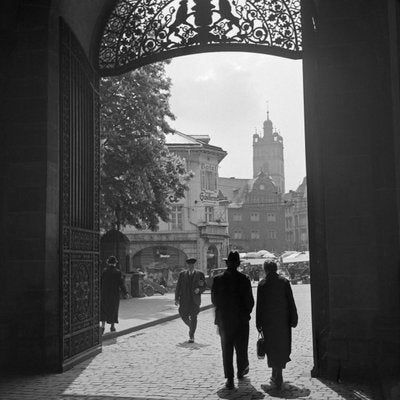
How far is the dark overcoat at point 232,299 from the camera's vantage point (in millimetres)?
7805

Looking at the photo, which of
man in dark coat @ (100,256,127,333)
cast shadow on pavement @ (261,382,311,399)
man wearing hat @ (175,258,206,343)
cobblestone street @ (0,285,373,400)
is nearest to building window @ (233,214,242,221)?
man in dark coat @ (100,256,127,333)

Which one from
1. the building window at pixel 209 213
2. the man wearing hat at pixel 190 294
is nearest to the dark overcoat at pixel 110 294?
the man wearing hat at pixel 190 294

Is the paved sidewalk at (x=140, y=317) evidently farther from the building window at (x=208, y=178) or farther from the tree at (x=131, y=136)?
the building window at (x=208, y=178)

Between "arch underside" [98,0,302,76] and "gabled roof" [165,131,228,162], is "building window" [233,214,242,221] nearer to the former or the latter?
"gabled roof" [165,131,228,162]

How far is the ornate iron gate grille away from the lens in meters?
8.81

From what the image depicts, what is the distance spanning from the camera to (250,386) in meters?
7.57

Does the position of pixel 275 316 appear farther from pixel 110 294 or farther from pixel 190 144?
pixel 190 144

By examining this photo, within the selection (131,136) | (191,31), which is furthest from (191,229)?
(191,31)

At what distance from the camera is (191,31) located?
9.92 metres

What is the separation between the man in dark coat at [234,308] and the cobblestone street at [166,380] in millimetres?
433

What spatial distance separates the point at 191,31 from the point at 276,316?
4747 mm

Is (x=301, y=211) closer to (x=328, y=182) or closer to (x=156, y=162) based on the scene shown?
(x=156, y=162)

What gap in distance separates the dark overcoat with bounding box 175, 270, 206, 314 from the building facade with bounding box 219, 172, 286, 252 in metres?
81.3

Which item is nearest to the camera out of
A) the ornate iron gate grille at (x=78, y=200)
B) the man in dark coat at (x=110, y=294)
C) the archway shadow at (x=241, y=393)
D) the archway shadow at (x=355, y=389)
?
the archway shadow at (x=355, y=389)
